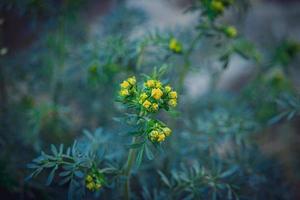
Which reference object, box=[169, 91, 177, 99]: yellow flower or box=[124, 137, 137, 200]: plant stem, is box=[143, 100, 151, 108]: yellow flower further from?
box=[124, 137, 137, 200]: plant stem

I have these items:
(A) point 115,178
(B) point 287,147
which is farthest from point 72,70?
(B) point 287,147

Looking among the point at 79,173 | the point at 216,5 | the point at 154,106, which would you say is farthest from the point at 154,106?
the point at 216,5

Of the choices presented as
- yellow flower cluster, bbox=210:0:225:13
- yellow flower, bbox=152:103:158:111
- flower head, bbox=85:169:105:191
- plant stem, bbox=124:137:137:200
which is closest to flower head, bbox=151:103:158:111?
yellow flower, bbox=152:103:158:111

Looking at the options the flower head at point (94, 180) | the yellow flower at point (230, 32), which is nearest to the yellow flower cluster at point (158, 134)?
the flower head at point (94, 180)

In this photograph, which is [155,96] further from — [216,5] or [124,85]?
[216,5]

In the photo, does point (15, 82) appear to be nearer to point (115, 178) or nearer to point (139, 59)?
point (139, 59)

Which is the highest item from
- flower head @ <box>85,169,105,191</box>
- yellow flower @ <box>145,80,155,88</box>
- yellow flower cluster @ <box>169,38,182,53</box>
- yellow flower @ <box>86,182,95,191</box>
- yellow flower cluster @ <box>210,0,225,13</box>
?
yellow flower cluster @ <box>210,0,225,13</box>

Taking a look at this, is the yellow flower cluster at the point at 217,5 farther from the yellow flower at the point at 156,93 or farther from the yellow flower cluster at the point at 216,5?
the yellow flower at the point at 156,93
